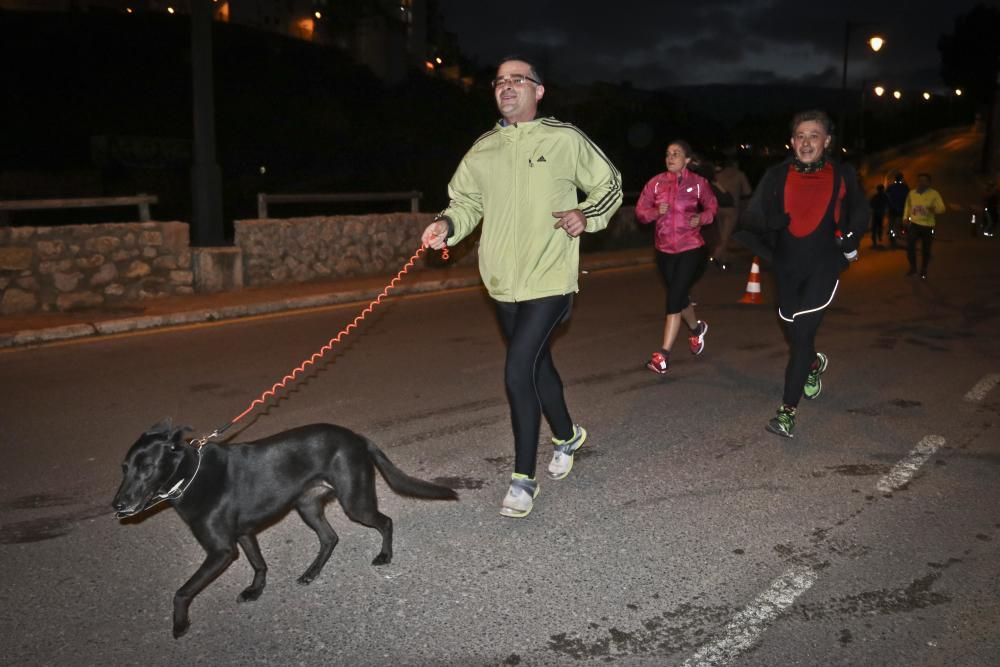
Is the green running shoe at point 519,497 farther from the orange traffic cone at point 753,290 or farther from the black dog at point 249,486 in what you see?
the orange traffic cone at point 753,290

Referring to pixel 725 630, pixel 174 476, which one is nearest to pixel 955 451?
pixel 725 630

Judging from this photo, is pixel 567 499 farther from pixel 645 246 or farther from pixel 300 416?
pixel 645 246

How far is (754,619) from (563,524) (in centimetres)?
124

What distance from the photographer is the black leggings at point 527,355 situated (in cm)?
464

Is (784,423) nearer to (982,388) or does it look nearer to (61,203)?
(982,388)

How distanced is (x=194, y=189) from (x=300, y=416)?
6.93 meters

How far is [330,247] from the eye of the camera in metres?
13.9

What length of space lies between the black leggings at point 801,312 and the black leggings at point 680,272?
1.64 m

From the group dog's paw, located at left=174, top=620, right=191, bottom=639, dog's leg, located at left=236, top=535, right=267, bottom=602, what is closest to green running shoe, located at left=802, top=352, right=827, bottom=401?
dog's leg, located at left=236, top=535, right=267, bottom=602

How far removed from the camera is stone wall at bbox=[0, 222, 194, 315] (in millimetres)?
10617

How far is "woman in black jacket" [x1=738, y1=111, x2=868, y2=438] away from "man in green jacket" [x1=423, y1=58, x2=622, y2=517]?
1787mm

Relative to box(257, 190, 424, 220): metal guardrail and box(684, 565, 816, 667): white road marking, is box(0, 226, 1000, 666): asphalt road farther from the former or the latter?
box(257, 190, 424, 220): metal guardrail

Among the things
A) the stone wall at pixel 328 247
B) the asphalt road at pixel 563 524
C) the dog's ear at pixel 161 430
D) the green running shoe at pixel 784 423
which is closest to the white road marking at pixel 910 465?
the asphalt road at pixel 563 524

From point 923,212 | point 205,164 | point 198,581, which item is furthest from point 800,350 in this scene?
point 923,212
